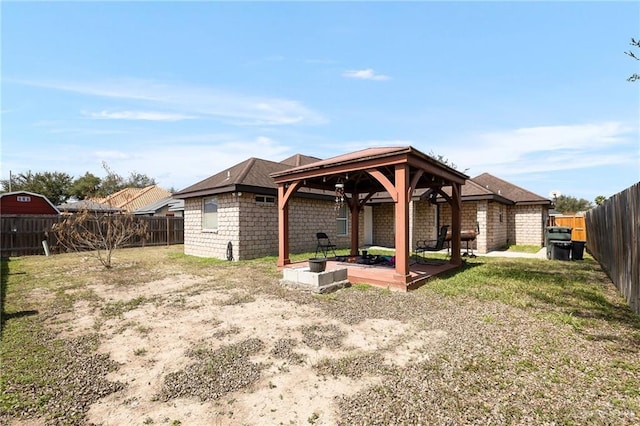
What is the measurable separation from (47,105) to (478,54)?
1226 centimetres

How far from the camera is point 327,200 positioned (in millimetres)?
14703

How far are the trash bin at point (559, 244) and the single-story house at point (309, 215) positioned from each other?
263 cm

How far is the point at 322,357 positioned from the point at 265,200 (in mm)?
9228

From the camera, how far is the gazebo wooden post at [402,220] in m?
6.48

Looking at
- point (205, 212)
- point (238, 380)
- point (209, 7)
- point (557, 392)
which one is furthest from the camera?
point (205, 212)

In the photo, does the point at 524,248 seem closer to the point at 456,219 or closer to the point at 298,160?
the point at 456,219

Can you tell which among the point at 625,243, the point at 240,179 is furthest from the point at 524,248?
the point at 240,179

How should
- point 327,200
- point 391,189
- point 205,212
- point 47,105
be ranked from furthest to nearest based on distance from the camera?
point 327,200
point 205,212
point 47,105
point 391,189

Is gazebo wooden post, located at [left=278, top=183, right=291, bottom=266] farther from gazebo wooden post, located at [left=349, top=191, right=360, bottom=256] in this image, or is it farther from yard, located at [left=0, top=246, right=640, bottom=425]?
gazebo wooden post, located at [left=349, top=191, right=360, bottom=256]

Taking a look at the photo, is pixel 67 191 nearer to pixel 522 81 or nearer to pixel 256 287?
pixel 256 287

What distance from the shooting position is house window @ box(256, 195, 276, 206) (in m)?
11.9

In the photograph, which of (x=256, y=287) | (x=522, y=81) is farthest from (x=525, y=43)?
(x=256, y=287)

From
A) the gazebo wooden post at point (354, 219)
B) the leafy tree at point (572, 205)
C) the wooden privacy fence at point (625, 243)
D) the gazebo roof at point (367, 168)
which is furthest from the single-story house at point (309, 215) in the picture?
the leafy tree at point (572, 205)

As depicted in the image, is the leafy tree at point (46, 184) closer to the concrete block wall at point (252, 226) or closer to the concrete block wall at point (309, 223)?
the concrete block wall at point (252, 226)
